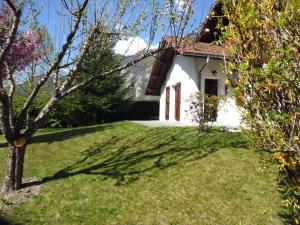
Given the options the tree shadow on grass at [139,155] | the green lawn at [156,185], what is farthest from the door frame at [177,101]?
the green lawn at [156,185]

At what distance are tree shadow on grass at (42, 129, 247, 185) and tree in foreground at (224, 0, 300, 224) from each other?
15.7 feet

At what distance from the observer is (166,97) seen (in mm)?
22688

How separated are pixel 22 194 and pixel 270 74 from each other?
6.25 m

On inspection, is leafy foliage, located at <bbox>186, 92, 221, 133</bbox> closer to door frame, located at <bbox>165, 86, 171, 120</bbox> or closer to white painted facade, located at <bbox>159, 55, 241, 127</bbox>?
white painted facade, located at <bbox>159, 55, 241, 127</bbox>

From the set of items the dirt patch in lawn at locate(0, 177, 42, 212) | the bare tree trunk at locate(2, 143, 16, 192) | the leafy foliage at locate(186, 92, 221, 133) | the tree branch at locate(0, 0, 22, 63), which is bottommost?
the dirt patch in lawn at locate(0, 177, 42, 212)

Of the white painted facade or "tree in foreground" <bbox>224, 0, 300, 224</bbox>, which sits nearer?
"tree in foreground" <bbox>224, 0, 300, 224</bbox>

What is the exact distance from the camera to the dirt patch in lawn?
23.9 ft

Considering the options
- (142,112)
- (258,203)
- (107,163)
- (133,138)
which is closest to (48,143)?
(133,138)

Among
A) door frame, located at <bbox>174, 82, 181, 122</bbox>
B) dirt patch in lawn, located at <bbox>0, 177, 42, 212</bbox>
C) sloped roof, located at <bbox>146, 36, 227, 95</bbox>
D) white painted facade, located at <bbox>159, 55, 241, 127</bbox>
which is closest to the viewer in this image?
dirt patch in lawn, located at <bbox>0, 177, 42, 212</bbox>

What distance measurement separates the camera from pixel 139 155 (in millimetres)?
10133

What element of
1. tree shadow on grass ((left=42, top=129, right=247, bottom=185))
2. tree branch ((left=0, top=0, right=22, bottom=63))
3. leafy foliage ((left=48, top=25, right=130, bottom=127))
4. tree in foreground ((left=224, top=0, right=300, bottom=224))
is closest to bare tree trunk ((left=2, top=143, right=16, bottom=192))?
tree shadow on grass ((left=42, top=129, right=247, bottom=185))

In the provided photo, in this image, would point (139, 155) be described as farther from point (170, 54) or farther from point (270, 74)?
point (170, 54)

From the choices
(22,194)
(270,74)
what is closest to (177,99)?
(22,194)

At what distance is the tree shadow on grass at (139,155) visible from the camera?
29.2 ft
